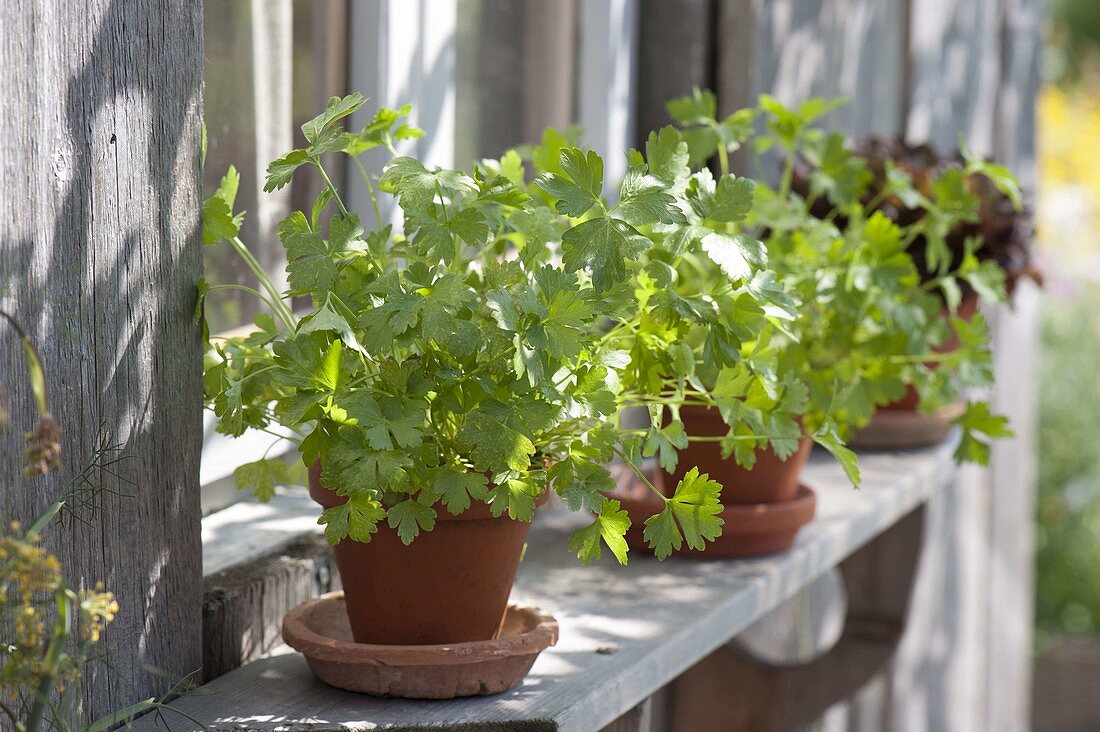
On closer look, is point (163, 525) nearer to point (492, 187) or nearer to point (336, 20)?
point (492, 187)

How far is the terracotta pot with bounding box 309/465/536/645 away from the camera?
94cm

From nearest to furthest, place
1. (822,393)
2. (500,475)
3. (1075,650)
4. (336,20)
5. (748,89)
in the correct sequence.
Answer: (500,475)
(822,393)
(336,20)
(748,89)
(1075,650)

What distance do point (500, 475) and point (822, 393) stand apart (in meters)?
0.51

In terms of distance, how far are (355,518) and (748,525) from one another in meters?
0.62

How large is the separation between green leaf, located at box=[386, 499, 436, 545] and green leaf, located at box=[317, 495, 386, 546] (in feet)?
0.06

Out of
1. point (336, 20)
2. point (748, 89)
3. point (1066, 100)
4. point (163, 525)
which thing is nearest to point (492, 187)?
point (163, 525)

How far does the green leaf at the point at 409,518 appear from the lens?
877 mm

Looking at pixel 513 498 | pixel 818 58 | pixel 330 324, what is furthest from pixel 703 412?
pixel 818 58

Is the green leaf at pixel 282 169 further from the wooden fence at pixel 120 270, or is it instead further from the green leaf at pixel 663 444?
the green leaf at pixel 663 444

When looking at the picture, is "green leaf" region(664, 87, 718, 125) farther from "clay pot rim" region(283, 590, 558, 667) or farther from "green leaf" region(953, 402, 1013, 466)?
"clay pot rim" region(283, 590, 558, 667)

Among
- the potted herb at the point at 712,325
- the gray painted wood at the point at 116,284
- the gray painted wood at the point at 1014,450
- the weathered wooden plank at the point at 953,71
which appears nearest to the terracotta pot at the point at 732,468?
the potted herb at the point at 712,325

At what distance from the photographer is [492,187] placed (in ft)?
2.95

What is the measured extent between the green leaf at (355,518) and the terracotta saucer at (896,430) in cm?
116

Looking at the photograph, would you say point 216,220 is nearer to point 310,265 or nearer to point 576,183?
point 310,265
